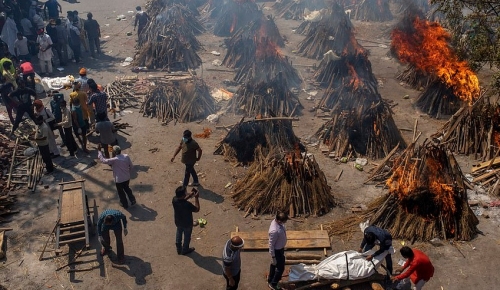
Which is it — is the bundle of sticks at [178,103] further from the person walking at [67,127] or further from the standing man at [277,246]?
the standing man at [277,246]

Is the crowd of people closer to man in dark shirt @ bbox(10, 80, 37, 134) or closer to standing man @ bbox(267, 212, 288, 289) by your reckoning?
man in dark shirt @ bbox(10, 80, 37, 134)

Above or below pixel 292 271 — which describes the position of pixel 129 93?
above

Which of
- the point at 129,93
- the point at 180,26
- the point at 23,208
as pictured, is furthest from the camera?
the point at 180,26

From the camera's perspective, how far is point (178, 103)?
16.0 metres

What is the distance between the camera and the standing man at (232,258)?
778 cm

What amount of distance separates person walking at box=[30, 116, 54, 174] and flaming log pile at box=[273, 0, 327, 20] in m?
19.2

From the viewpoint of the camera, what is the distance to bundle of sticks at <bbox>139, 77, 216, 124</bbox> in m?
15.8

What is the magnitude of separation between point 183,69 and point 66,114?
797cm

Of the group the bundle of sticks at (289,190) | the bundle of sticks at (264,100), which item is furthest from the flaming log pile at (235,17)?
the bundle of sticks at (289,190)

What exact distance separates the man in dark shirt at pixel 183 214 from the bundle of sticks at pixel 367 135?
5.75 metres

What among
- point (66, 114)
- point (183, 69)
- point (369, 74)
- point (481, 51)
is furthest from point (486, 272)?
point (183, 69)

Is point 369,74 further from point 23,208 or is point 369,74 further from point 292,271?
point 23,208

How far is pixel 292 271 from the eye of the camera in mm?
8781

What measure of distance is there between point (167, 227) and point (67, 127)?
4613 millimetres
